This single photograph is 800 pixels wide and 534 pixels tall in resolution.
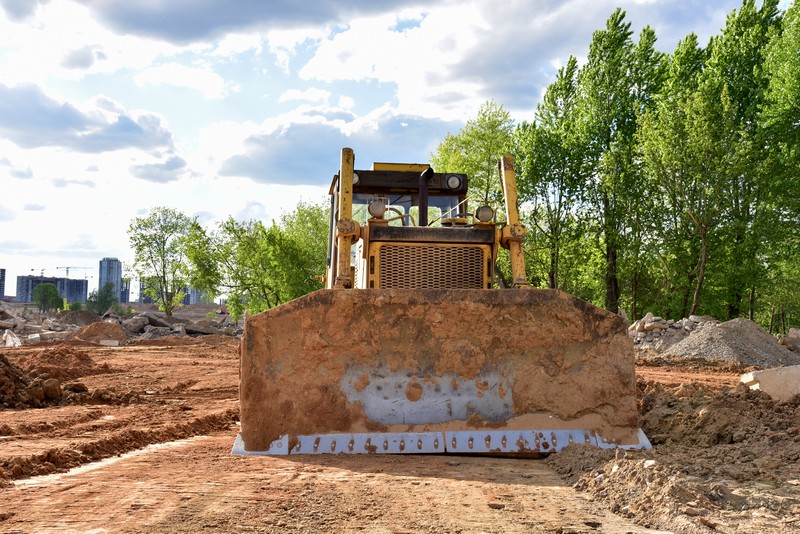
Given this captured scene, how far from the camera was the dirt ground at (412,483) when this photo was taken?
378 cm

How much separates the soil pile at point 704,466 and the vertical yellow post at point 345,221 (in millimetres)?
3098

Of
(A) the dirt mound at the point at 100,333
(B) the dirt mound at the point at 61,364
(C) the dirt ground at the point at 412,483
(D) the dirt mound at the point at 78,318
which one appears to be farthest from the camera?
(D) the dirt mound at the point at 78,318

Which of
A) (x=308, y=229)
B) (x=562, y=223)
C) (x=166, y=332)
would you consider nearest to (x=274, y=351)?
(x=562, y=223)

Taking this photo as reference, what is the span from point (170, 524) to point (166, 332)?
32166 mm

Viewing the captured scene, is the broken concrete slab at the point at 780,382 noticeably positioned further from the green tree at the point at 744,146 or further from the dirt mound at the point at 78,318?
the dirt mound at the point at 78,318

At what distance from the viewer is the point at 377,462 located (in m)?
5.31

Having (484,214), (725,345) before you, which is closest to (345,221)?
(484,214)

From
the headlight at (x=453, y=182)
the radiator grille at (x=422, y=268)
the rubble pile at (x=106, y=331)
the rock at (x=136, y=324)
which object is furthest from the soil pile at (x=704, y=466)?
the rock at (x=136, y=324)

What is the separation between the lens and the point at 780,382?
7438mm

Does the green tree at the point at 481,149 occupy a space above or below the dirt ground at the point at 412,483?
above

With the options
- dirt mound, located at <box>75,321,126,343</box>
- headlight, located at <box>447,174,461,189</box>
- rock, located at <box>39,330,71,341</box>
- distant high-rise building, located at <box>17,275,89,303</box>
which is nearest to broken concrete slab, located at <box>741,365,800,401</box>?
headlight, located at <box>447,174,461,189</box>

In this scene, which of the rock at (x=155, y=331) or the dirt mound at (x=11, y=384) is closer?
the dirt mound at (x=11, y=384)

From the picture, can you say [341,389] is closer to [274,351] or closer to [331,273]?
[274,351]

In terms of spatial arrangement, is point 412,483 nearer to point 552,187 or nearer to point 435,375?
point 435,375
